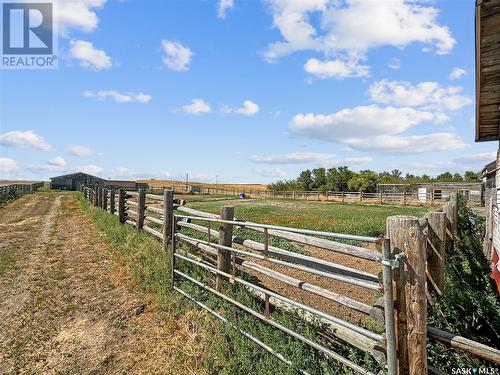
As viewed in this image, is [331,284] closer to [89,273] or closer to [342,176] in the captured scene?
[89,273]

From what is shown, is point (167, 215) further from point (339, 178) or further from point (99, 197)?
point (339, 178)

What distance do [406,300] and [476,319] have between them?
206 centimetres

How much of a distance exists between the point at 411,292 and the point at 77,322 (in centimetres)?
491

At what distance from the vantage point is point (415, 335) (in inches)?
89.6

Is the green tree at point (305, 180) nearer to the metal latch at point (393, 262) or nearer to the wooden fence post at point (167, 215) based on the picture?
the wooden fence post at point (167, 215)

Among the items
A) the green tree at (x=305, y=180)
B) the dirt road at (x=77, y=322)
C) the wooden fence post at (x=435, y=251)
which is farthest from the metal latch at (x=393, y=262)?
the green tree at (x=305, y=180)

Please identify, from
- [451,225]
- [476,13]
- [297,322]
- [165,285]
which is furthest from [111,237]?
[476,13]

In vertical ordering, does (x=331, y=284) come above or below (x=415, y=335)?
below

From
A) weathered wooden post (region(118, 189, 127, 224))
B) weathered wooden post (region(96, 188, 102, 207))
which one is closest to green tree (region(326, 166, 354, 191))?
weathered wooden post (region(96, 188, 102, 207))

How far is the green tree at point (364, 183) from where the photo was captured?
66.8 meters

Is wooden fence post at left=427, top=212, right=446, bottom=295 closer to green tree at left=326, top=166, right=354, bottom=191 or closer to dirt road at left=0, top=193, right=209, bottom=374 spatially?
dirt road at left=0, top=193, right=209, bottom=374

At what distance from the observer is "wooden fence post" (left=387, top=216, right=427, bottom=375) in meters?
2.25

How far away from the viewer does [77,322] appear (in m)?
5.10

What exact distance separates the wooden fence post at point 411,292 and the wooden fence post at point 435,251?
1530 millimetres
